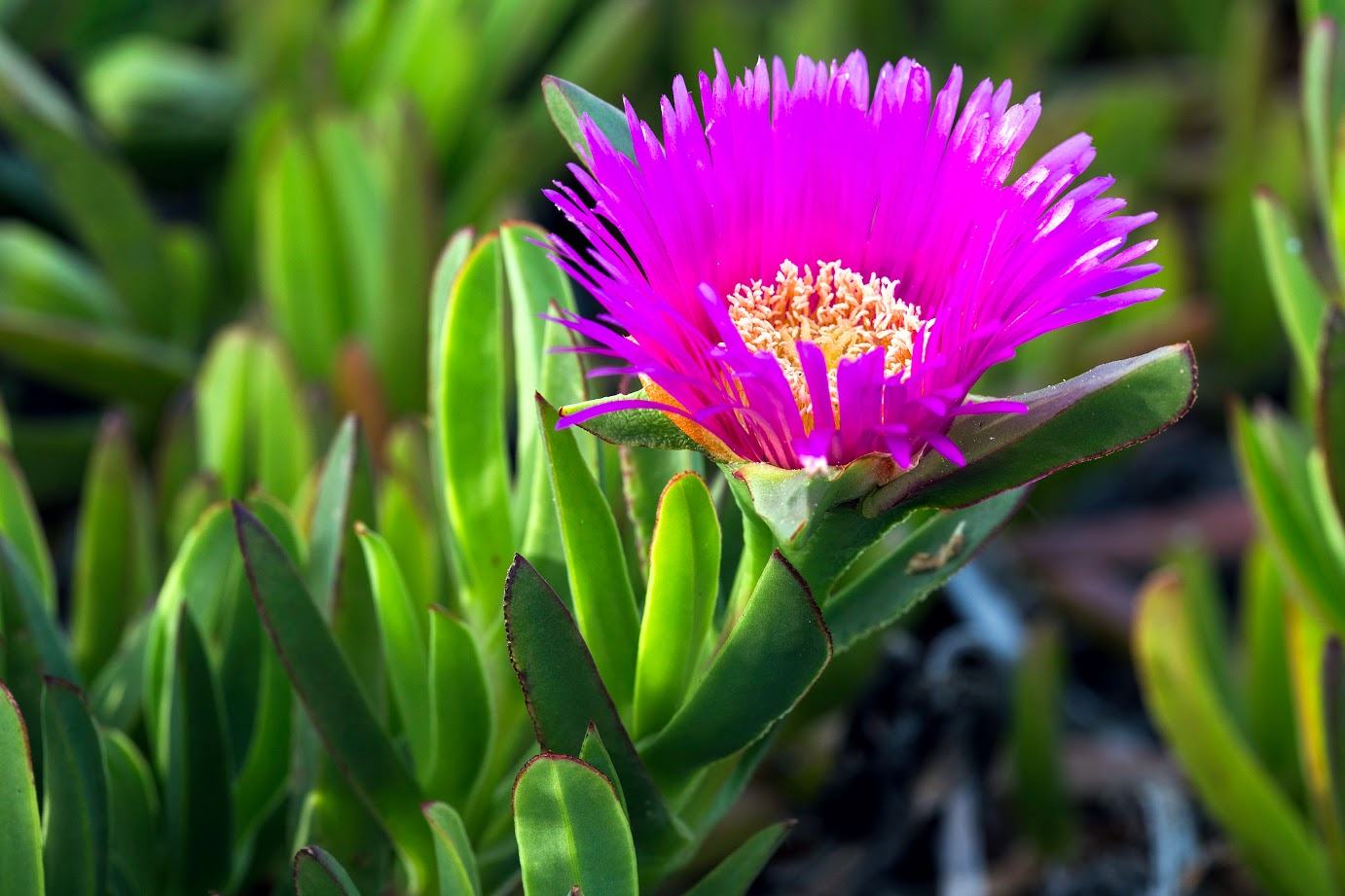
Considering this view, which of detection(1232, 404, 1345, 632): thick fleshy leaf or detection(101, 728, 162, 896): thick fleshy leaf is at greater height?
detection(1232, 404, 1345, 632): thick fleshy leaf

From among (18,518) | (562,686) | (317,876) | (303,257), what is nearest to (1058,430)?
(562,686)

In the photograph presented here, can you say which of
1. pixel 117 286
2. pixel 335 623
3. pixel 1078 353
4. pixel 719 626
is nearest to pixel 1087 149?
pixel 719 626

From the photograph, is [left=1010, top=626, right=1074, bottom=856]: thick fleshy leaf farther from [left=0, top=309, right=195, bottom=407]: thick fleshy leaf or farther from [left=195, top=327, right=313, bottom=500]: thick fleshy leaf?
[left=0, top=309, right=195, bottom=407]: thick fleshy leaf

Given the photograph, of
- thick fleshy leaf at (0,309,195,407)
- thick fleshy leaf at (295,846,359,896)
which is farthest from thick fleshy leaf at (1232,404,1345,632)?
thick fleshy leaf at (0,309,195,407)

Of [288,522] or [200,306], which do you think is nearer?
[288,522]

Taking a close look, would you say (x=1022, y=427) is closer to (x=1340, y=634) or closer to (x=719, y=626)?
(x=719, y=626)

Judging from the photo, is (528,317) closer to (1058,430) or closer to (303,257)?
(1058,430)
